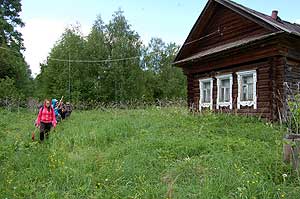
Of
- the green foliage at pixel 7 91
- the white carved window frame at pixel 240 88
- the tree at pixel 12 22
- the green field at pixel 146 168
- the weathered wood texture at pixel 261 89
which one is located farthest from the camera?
the tree at pixel 12 22

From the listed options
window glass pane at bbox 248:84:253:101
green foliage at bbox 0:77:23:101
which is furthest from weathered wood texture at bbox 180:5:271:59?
green foliage at bbox 0:77:23:101

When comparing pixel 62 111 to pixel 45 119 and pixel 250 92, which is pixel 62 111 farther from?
pixel 250 92

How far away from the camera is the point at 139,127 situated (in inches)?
391

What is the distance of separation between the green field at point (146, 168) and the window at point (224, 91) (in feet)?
15.6

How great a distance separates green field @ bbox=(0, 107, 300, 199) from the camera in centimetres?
495

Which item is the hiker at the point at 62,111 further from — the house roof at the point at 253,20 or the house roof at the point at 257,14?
the house roof at the point at 257,14

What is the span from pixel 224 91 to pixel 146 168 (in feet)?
28.7

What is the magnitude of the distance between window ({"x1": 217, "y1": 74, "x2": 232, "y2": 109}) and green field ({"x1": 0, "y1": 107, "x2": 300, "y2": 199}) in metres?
4.76

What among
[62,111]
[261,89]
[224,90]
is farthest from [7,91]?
[261,89]

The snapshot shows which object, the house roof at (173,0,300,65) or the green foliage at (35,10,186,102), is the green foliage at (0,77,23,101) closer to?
the green foliage at (35,10,186,102)

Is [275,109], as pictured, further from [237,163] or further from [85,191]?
[85,191]

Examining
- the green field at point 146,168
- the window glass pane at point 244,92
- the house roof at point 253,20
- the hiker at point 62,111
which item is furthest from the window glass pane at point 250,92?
the hiker at point 62,111

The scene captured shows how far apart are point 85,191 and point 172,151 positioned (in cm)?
206

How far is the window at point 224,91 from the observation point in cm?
1349
